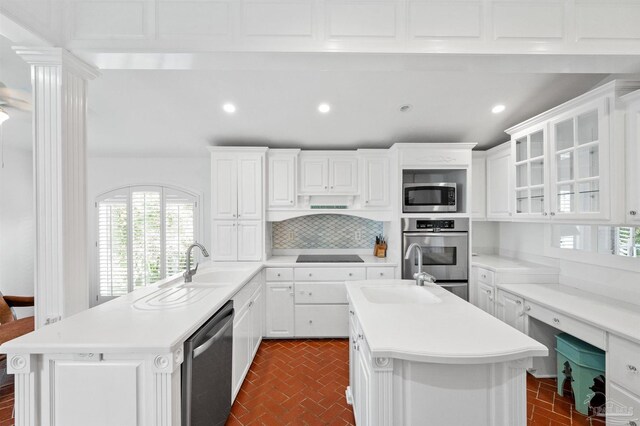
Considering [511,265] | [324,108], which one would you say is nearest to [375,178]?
[324,108]

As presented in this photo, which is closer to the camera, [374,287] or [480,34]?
[480,34]

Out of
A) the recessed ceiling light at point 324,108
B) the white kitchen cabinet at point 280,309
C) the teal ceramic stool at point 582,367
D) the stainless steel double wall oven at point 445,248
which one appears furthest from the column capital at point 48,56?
the teal ceramic stool at point 582,367

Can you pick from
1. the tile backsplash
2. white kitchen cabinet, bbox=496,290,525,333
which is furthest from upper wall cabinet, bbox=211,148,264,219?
white kitchen cabinet, bbox=496,290,525,333

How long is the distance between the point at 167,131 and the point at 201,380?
3.01 metres

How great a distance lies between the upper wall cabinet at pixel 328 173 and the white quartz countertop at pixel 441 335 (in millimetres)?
1992

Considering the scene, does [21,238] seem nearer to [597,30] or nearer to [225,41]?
[225,41]

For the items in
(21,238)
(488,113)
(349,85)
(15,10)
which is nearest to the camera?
(15,10)

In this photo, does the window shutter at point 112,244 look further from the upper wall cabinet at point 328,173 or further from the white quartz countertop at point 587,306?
the white quartz countertop at point 587,306

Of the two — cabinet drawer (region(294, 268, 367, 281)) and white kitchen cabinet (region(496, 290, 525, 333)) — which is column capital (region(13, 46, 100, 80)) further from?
white kitchen cabinet (region(496, 290, 525, 333))

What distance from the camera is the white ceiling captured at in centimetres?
261

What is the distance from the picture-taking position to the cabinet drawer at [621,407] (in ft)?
5.22

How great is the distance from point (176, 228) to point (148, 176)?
90 centimetres

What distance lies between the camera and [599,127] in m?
2.01

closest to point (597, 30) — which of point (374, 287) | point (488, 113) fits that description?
point (488, 113)
